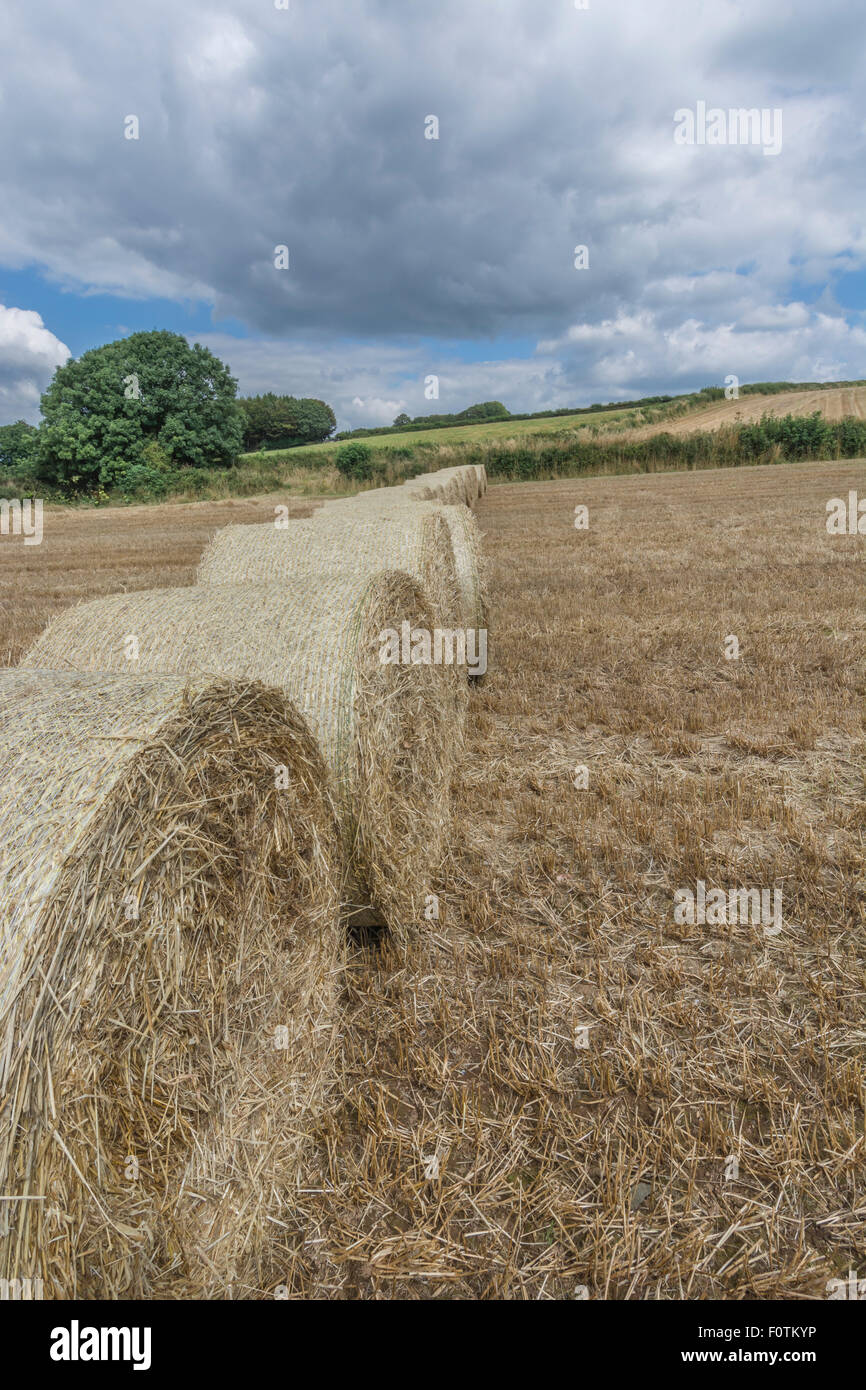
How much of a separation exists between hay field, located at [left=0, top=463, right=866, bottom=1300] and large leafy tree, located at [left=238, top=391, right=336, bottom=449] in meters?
69.5

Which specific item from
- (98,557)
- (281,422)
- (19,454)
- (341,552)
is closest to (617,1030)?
(341,552)

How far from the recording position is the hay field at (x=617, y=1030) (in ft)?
6.90

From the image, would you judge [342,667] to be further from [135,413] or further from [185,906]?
[135,413]

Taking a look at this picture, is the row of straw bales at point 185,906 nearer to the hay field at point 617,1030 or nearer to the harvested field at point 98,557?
the hay field at point 617,1030

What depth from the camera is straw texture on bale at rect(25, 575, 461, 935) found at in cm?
317

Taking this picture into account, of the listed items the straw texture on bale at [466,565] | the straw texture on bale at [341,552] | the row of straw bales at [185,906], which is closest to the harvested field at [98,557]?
the straw texture on bale at [341,552]

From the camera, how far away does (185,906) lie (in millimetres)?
2162

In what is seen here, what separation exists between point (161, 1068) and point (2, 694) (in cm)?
116

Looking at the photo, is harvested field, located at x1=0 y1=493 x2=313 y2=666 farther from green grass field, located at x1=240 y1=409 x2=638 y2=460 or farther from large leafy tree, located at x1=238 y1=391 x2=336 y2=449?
large leafy tree, located at x1=238 y1=391 x2=336 y2=449

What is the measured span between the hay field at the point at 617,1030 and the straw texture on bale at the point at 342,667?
0.35 m

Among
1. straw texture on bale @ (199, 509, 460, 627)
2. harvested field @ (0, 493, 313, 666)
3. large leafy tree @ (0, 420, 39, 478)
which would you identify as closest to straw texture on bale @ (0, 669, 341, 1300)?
straw texture on bale @ (199, 509, 460, 627)

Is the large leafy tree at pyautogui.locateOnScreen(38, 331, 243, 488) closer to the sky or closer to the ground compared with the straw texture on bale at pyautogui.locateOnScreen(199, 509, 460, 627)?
closer to the sky
